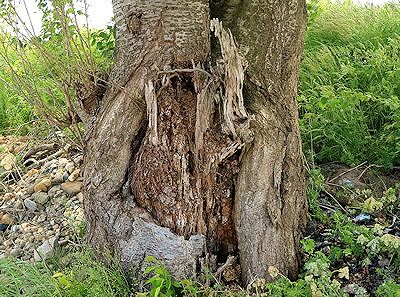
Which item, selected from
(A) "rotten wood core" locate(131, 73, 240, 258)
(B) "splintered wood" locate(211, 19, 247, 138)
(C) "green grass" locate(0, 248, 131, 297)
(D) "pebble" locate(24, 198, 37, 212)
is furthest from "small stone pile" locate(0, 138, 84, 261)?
(B) "splintered wood" locate(211, 19, 247, 138)

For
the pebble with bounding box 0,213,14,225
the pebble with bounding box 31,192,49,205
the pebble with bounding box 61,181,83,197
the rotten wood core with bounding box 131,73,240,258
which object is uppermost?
the rotten wood core with bounding box 131,73,240,258

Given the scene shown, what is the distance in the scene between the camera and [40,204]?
409cm

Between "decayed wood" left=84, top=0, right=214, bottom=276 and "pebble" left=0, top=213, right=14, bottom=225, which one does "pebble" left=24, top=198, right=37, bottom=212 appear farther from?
"decayed wood" left=84, top=0, right=214, bottom=276

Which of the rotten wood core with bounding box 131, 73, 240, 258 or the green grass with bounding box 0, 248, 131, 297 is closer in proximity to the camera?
the green grass with bounding box 0, 248, 131, 297

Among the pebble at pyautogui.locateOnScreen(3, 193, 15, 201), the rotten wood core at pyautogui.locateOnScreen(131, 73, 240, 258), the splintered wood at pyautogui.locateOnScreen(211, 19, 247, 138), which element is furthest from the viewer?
the pebble at pyautogui.locateOnScreen(3, 193, 15, 201)

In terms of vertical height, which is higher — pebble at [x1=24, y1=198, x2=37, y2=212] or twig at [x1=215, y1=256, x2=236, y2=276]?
twig at [x1=215, y1=256, x2=236, y2=276]

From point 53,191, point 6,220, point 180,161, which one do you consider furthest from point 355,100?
point 6,220

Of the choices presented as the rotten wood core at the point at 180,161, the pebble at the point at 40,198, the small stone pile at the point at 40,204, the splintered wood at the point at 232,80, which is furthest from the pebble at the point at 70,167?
the splintered wood at the point at 232,80

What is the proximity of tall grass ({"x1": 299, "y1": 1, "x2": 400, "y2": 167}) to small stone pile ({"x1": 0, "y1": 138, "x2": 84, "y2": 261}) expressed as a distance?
61.6 inches

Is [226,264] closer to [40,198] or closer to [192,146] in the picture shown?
[192,146]

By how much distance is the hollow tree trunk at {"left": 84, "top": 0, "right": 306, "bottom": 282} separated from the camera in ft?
9.56

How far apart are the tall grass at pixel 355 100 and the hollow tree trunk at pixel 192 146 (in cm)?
71

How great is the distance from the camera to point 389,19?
5199 millimetres

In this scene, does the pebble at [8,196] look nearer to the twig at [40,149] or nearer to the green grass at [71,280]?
the twig at [40,149]
